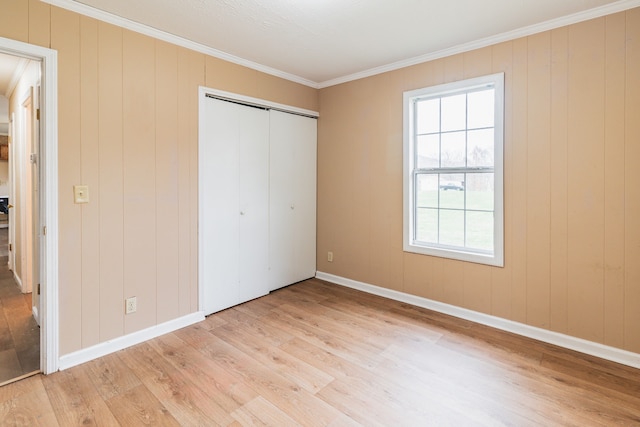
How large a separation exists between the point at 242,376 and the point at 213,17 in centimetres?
264

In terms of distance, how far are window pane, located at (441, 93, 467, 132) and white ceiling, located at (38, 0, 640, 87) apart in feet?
1.45

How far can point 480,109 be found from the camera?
3.02 m

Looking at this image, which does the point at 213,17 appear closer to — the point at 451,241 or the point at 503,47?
the point at 503,47

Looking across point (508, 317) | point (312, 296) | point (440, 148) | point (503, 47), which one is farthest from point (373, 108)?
point (508, 317)

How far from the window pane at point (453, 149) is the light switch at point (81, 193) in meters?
3.09

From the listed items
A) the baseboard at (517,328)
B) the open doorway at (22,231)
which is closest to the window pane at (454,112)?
the baseboard at (517,328)

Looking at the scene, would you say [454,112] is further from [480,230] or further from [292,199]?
[292,199]

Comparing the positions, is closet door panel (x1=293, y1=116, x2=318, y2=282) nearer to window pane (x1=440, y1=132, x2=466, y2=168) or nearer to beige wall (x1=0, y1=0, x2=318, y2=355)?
beige wall (x1=0, y1=0, x2=318, y2=355)

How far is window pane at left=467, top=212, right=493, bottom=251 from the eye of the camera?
9.90ft

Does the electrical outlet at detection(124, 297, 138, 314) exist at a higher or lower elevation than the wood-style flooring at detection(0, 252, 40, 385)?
higher

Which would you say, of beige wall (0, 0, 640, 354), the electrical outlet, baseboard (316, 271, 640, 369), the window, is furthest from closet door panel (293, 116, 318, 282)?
the electrical outlet

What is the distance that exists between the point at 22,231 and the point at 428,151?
4.66m

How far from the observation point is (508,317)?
288cm

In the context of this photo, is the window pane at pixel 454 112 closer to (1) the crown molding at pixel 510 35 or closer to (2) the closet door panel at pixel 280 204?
(1) the crown molding at pixel 510 35
